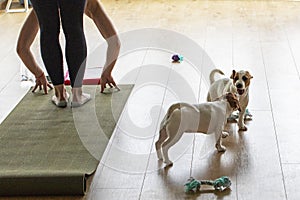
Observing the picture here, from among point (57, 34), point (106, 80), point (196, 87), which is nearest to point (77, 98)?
point (106, 80)

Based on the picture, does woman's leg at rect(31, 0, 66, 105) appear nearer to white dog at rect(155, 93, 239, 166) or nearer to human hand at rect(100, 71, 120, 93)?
human hand at rect(100, 71, 120, 93)

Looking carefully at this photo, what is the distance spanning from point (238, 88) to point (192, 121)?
13.0 inches

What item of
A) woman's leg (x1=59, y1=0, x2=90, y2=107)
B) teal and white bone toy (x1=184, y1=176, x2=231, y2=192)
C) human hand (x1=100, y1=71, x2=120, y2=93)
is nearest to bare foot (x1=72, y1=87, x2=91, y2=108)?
woman's leg (x1=59, y1=0, x2=90, y2=107)

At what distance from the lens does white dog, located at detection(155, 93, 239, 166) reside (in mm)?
2268

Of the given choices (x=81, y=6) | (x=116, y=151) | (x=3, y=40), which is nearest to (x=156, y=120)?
(x=116, y=151)

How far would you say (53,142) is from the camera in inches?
98.8

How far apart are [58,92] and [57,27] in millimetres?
326

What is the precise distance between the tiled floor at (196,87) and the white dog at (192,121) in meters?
0.08

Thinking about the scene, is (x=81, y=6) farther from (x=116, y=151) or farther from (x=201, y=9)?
(x=201, y=9)

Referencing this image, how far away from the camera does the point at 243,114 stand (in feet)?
8.53

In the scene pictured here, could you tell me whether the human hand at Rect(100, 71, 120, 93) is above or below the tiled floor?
above

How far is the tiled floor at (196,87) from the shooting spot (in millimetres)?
2223

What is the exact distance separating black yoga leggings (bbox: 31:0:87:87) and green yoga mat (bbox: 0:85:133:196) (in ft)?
0.61

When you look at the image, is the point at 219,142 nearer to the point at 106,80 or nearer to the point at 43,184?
the point at 43,184
